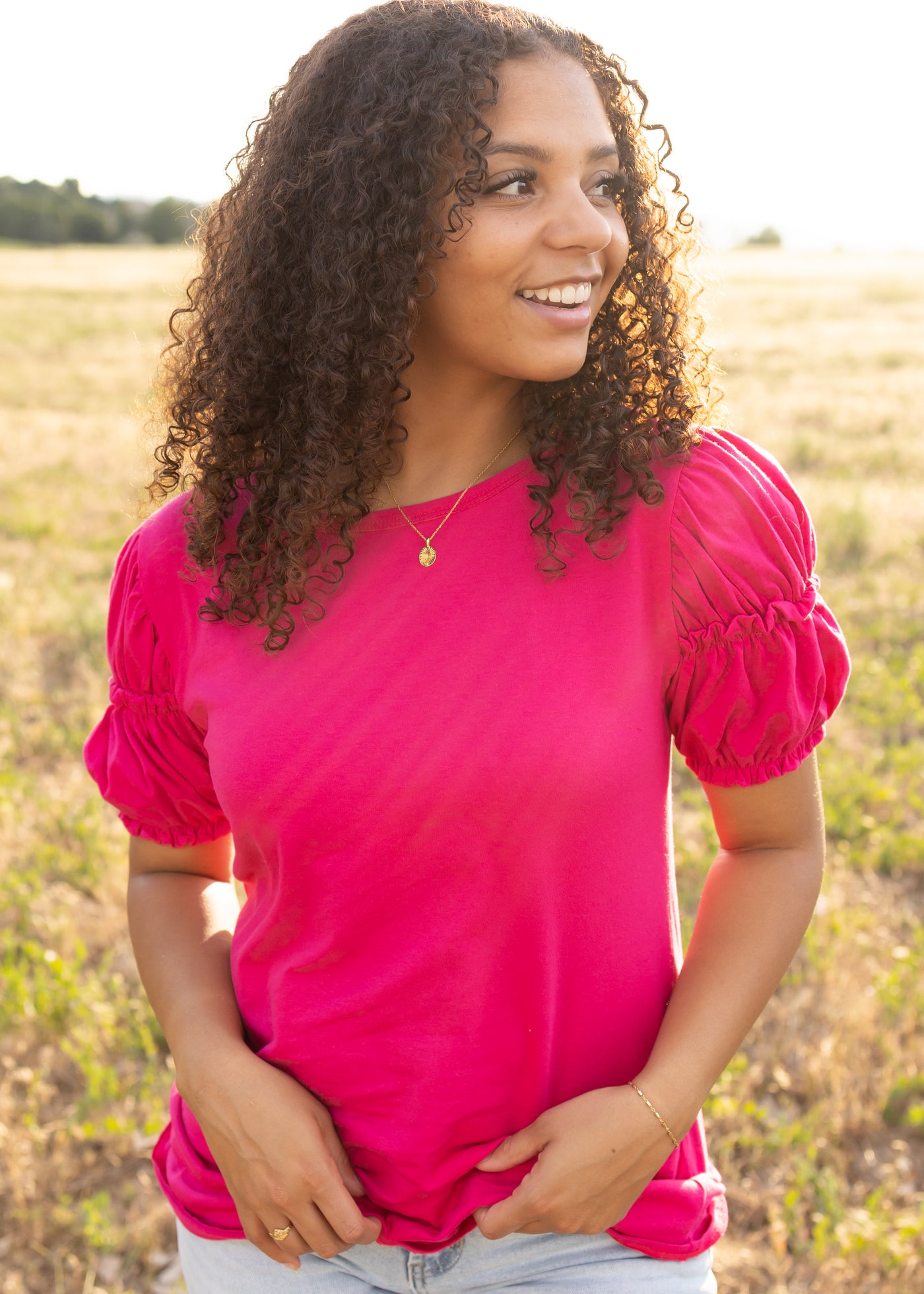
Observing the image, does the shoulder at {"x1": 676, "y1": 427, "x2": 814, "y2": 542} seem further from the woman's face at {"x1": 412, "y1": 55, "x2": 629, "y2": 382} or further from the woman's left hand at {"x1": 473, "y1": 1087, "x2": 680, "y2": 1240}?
the woman's left hand at {"x1": 473, "y1": 1087, "x2": 680, "y2": 1240}

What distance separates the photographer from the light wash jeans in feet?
5.57

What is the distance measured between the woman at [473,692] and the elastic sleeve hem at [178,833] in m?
0.19

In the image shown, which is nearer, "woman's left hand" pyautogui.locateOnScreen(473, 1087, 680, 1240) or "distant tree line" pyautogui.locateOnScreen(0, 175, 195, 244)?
"woman's left hand" pyautogui.locateOnScreen(473, 1087, 680, 1240)

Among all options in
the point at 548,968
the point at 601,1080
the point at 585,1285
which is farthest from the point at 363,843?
the point at 585,1285

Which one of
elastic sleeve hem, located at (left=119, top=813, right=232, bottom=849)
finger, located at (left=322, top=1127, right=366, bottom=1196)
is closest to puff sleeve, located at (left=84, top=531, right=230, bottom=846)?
elastic sleeve hem, located at (left=119, top=813, right=232, bottom=849)

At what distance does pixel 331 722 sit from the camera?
170cm

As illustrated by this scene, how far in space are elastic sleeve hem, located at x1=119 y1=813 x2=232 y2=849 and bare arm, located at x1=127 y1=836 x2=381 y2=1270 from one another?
0.02 m

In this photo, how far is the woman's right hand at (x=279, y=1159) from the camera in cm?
174

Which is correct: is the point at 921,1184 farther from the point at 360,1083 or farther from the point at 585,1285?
the point at 360,1083

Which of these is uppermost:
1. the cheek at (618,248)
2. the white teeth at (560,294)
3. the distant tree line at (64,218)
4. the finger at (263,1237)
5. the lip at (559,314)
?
the distant tree line at (64,218)

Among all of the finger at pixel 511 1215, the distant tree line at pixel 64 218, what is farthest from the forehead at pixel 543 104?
the distant tree line at pixel 64 218

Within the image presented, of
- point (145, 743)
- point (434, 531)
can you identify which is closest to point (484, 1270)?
point (145, 743)

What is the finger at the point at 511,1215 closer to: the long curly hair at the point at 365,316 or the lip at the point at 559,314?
the long curly hair at the point at 365,316

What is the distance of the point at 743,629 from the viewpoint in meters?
1.67
